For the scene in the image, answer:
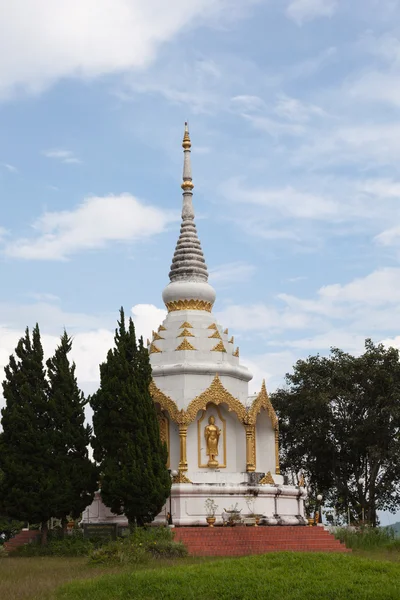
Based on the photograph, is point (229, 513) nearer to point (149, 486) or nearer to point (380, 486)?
point (149, 486)

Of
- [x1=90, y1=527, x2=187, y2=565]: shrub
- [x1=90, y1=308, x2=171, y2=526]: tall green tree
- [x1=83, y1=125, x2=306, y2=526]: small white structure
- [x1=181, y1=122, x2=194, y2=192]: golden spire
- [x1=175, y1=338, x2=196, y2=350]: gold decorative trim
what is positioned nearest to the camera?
[x1=90, y1=527, x2=187, y2=565]: shrub

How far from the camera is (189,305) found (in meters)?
35.4

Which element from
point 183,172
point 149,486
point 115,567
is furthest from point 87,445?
point 183,172

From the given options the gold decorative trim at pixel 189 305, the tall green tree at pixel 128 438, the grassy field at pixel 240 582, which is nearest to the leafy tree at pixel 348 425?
the gold decorative trim at pixel 189 305

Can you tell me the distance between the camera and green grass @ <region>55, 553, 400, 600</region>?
16.5 meters

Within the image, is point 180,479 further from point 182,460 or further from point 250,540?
point 250,540

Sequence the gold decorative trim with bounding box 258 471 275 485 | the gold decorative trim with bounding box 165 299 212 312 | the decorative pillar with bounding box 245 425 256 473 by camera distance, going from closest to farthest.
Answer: the gold decorative trim with bounding box 258 471 275 485, the decorative pillar with bounding box 245 425 256 473, the gold decorative trim with bounding box 165 299 212 312

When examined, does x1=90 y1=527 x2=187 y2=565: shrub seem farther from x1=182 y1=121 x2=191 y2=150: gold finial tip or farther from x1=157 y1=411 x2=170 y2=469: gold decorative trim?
x1=182 y1=121 x2=191 y2=150: gold finial tip

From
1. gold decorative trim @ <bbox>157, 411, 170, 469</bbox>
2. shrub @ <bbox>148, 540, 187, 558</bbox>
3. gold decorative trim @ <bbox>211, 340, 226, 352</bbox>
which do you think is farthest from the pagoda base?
gold decorative trim @ <bbox>211, 340, 226, 352</bbox>

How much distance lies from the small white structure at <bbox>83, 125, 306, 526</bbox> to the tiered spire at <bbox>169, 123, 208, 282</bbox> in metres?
0.05

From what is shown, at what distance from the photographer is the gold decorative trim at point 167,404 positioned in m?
32.1

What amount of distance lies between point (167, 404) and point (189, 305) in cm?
483

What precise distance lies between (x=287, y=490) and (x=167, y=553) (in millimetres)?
9749

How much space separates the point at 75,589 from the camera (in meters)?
17.6
